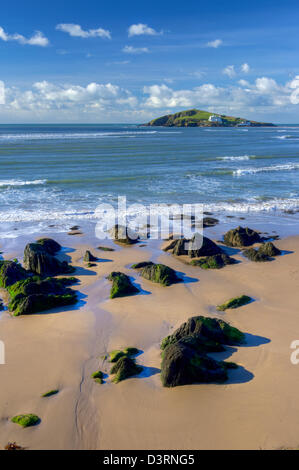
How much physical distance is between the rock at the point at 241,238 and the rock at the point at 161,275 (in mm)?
5000

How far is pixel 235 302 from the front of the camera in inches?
454

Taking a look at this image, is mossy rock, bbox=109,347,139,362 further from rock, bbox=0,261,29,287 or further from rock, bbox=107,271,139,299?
rock, bbox=0,261,29,287

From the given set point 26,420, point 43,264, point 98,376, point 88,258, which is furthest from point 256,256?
point 26,420

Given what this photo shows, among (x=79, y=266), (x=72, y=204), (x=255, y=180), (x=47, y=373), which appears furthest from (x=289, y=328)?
(x=255, y=180)

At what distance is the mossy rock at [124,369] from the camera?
820 centimetres

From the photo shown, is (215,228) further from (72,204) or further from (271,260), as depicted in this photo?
(72,204)

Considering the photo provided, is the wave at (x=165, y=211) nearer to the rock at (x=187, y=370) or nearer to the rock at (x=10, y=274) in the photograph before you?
the rock at (x=10, y=274)

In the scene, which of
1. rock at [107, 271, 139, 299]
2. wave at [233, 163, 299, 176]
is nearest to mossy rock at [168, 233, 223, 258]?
rock at [107, 271, 139, 299]

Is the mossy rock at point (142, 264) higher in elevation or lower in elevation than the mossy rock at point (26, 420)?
higher

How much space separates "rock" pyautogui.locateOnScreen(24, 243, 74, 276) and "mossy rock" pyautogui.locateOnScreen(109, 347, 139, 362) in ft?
19.2

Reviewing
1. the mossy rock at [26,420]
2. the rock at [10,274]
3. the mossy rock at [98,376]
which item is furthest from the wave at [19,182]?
the mossy rock at [26,420]

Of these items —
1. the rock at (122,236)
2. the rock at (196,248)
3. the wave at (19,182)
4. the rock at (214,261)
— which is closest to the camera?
the rock at (214,261)

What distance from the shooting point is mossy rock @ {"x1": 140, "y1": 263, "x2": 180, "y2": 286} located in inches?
521

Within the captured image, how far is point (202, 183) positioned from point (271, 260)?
58.9 ft
